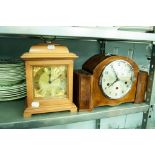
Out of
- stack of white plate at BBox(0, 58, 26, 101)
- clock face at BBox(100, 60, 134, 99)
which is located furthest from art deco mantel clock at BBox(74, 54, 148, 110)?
stack of white plate at BBox(0, 58, 26, 101)

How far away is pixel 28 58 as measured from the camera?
685mm

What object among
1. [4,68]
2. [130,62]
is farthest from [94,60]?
[4,68]

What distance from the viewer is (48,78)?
0.76m

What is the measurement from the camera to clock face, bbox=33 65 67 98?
736 mm

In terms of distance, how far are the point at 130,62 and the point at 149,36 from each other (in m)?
0.14

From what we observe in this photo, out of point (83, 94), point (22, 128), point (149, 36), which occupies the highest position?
point (149, 36)

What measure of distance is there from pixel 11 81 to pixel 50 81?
0.69 ft

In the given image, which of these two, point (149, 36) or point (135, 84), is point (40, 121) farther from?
point (149, 36)

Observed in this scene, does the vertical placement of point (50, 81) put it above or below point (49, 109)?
above

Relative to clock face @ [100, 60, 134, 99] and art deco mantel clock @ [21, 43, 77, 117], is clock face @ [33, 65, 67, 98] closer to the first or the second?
art deco mantel clock @ [21, 43, 77, 117]

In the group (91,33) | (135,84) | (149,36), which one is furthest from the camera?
(135,84)

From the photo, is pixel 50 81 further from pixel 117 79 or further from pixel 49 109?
pixel 117 79

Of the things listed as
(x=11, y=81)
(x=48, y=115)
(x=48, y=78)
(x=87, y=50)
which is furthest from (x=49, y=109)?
(x=87, y=50)

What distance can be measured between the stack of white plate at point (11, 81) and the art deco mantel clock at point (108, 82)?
0.88 ft
